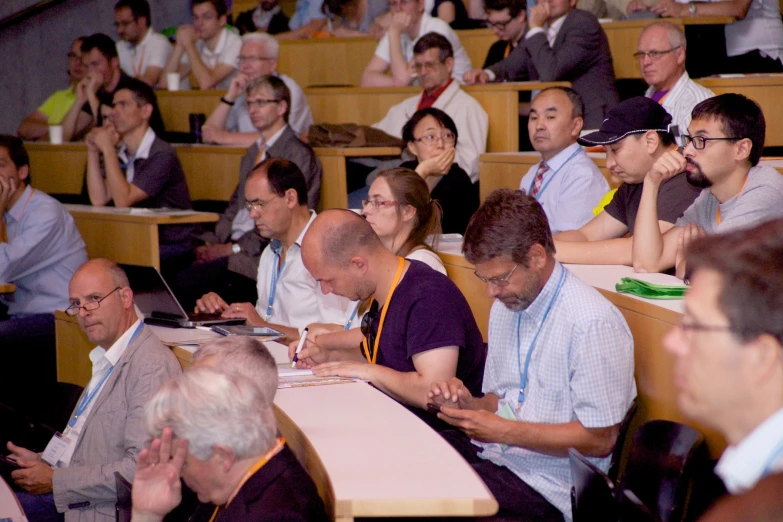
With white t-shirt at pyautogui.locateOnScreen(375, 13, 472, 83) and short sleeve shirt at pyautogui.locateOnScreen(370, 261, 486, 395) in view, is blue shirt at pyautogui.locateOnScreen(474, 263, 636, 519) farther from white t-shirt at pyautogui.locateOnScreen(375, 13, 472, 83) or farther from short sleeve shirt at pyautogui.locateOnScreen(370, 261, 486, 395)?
white t-shirt at pyautogui.locateOnScreen(375, 13, 472, 83)

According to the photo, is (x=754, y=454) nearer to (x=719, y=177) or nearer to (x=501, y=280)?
(x=501, y=280)

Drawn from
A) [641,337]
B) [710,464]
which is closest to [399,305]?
[641,337]

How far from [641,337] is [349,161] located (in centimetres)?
306

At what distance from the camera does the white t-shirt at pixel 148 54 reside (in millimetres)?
7352

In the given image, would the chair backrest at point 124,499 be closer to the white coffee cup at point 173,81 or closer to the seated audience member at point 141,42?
the white coffee cup at point 173,81

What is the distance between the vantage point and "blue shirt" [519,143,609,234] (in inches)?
156

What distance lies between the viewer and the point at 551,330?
Answer: 7.72 feet

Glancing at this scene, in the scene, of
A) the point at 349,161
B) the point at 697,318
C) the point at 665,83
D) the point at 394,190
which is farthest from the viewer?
the point at 349,161

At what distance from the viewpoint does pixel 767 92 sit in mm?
4375

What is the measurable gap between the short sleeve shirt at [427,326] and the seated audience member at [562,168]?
4.72ft

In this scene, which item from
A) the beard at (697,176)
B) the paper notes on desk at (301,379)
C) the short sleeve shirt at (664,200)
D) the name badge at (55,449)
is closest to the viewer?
the paper notes on desk at (301,379)

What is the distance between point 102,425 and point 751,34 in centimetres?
412

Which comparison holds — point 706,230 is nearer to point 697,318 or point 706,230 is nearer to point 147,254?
point 697,318

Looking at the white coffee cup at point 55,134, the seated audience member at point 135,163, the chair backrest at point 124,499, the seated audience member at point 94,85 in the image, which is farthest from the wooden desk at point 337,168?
the chair backrest at point 124,499
